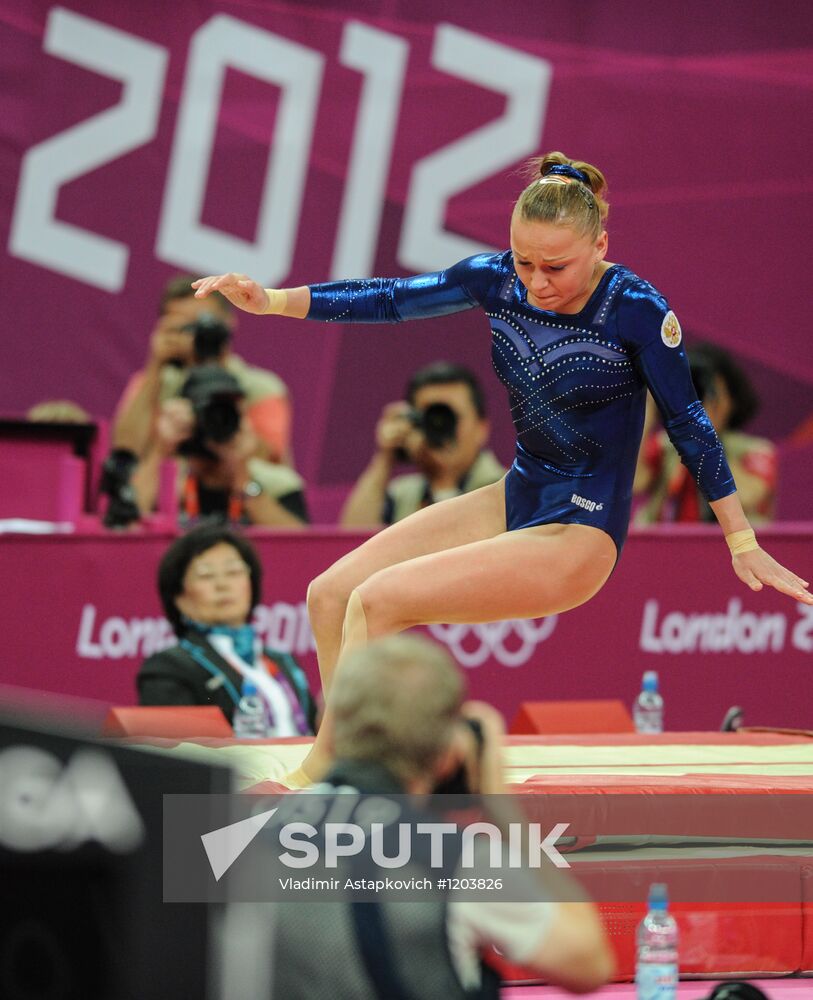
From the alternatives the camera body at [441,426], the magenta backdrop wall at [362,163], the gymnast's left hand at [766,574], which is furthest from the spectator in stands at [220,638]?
the magenta backdrop wall at [362,163]

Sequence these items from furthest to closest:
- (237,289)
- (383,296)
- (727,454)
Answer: (727,454), (383,296), (237,289)

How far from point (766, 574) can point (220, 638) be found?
2071 mm

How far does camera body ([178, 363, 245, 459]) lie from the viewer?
20.1ft

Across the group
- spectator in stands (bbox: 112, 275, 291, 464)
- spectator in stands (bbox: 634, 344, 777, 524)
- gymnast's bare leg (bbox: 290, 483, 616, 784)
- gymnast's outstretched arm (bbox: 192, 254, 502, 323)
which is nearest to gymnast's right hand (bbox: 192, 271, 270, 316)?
gymnast's outstretched arm (bbox: 192, 254, 502, 323)

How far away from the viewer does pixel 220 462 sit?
625cm

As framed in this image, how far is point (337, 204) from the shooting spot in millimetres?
8172

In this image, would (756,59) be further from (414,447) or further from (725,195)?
(414,447)

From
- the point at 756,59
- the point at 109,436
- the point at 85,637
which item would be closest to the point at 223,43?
the point at 109,436

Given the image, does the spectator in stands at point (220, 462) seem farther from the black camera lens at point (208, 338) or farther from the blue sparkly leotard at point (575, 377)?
the blue sparkly leotard at point (575, 377)

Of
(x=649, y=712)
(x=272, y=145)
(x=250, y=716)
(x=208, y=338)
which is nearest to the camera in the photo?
(x=250, y=716)

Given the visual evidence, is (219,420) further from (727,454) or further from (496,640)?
(727,454)

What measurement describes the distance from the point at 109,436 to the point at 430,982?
17.0 feet

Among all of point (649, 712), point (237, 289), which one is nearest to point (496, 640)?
point (649, 712)

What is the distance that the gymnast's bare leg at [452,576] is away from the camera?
3.64 metres
